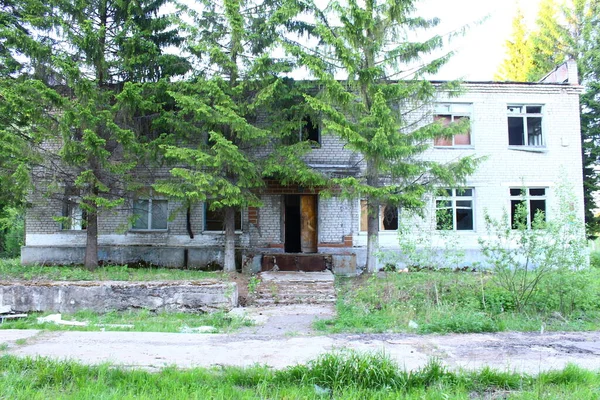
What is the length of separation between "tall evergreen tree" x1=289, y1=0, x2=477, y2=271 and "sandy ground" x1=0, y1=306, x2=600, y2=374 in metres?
5.05

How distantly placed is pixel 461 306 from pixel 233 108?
26.1 feet

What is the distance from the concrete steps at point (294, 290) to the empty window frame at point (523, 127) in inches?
406

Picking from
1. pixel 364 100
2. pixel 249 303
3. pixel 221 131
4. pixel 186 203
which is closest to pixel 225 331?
pixel 249 303

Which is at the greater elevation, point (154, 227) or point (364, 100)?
point (364, 100)

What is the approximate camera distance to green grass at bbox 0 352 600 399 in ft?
13.5

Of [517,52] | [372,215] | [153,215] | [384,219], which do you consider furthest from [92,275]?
[517,52]

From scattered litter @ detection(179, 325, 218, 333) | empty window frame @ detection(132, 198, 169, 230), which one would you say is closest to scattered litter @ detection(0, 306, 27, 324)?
scattered litter @ detection(179, 325, 218, 333)

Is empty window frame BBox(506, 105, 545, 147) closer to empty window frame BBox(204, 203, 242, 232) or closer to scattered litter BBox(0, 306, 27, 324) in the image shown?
empty window frame BBox(204, 203, 242, 232)

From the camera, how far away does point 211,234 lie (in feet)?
52.1

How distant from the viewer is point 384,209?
15570mm

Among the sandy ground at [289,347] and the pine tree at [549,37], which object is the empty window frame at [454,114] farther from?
the pine tree at [549,37]

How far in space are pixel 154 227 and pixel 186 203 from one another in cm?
479

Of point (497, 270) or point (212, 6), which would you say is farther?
point (212, 6)

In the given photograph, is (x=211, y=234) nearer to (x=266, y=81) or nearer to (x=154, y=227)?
(x=154, y=227)
